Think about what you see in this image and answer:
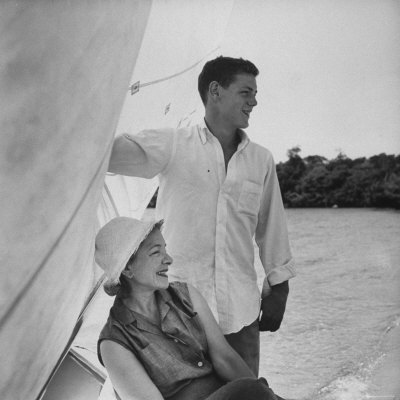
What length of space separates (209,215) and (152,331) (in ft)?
1.41

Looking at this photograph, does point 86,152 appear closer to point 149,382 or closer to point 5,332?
point 5,332

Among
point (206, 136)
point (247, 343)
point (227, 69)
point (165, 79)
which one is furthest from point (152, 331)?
point (165, 79)

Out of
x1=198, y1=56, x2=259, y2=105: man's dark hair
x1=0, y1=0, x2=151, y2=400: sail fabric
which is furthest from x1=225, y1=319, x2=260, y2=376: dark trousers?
x1=198, y1=56, x2=259, y2=105: man's dark hair

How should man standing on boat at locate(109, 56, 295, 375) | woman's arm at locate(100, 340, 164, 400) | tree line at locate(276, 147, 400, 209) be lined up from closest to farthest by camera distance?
woman's arm at locate(100, 340, 164, 400), man standing on boat at locate(109, 56, 295, 375), tree line at locate(276, 147, 400, 209)

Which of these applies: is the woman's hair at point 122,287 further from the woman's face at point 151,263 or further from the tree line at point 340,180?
the tree line at point 340,180

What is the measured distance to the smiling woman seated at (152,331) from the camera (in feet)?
4.84

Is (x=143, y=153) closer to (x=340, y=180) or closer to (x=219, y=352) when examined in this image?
(x=219, y=352)

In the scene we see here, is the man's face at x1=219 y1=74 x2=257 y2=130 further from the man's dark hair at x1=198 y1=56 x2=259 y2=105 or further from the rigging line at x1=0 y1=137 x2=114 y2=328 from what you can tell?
the rigging line at x1=0 y1=137 x2=114 y2=328

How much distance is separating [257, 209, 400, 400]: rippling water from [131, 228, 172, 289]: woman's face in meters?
2.41

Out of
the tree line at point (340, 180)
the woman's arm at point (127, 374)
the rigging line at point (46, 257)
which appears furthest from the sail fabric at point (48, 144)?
the tree line at point (340, 180)

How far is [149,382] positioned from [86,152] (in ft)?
2.09

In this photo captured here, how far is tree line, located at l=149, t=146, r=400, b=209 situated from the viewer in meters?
19.5

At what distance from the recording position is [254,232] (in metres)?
2.02

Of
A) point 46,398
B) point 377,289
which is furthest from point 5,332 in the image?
point 377,289
